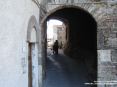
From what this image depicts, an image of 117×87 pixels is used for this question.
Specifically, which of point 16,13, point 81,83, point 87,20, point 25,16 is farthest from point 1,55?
point 87,20

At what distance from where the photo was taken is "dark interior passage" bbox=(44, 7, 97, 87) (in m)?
11.4

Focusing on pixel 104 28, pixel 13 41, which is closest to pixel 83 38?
pixel 104 28

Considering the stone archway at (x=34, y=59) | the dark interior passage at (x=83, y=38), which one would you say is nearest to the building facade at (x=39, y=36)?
the stone archway at (x=34, y=59)

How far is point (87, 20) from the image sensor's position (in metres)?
13.1

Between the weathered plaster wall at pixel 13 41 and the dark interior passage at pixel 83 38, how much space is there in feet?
15.5

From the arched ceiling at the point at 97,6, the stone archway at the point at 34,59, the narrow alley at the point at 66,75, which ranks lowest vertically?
the narrow alley at the point at 66,75

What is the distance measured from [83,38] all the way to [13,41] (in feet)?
29.3

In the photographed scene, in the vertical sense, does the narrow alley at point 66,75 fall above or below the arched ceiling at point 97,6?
below

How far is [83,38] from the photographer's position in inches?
553

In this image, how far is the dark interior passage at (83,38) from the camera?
37.4 feet

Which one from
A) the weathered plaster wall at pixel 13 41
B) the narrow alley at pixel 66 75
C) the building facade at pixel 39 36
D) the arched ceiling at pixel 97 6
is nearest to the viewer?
the weathered plaster wall at pixel 13 41

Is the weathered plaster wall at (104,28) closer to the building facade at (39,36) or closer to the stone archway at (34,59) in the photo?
the building facade at (39,36)

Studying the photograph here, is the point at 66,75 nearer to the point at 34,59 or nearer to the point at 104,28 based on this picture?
the point at 104,28

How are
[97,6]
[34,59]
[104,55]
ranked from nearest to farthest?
[34,59], [104,55], [97,6]
